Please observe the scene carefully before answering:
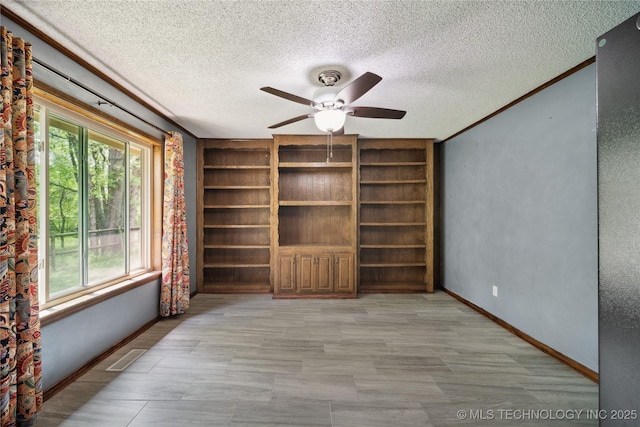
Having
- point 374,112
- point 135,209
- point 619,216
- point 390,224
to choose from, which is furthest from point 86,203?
point 390,224

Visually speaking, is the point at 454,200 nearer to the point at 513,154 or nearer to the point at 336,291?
the point at 513,154

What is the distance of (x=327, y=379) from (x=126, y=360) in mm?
1748

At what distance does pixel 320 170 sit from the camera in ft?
14.8

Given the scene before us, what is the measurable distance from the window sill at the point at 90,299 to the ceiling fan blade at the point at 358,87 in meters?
2.56

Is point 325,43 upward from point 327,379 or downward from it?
upward

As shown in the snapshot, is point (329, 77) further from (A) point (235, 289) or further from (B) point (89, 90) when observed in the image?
(A) point (235, 289)

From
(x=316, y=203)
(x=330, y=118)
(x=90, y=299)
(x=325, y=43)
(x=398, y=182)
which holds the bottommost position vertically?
(x=90, y=299)

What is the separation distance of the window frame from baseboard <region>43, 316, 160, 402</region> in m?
0.46

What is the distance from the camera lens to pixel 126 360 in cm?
232

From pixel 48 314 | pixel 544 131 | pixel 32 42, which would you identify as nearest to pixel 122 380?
pixel 48 314

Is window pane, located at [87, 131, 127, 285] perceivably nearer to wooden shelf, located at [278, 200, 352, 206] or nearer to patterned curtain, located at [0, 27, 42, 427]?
patterned curtain, located at [0, 27, 42, 427]

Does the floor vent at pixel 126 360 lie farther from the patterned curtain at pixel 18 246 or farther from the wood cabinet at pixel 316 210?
the wood cabinet at pixel 316 210

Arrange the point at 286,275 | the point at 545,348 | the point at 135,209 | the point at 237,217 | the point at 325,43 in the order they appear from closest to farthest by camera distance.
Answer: the point at 325,43 < the point at 545,348 < the point at 135,209 < the point at 286,275 < the point at 237,217

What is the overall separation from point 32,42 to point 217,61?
1.12 m
